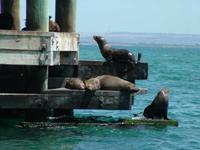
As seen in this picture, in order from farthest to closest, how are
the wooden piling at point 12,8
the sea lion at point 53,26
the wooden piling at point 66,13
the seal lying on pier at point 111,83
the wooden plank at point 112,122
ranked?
the wooden piling at point 12,8, the wooden piling at point 66,13, the sea lion at point 53,26, the wooden plank at point 112,122, the seal lying on pier at point 111,83

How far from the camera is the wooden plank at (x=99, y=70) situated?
19.2 metres

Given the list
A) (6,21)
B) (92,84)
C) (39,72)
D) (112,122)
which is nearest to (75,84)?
(92,84)

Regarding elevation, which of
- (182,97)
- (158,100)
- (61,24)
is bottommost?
(182,97)

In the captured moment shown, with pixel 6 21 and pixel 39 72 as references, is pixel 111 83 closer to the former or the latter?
pixel 39 72

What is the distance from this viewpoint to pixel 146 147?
1708 cm

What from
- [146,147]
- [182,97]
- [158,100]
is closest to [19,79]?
[146,147]

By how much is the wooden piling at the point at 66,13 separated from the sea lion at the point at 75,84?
1905 mm

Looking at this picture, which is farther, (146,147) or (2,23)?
(2,23)

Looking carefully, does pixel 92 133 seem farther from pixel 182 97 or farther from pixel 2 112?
pixel 182 97

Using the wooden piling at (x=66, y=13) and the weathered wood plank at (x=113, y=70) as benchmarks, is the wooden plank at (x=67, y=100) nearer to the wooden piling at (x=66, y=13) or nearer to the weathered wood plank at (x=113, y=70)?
the weathered wood plank at (x=113, y=70)

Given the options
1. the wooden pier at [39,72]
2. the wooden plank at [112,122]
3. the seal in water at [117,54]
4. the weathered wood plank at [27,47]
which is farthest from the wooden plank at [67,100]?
the seal in water at [117,54]

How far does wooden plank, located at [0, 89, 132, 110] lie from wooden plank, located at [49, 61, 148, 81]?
6.53ft

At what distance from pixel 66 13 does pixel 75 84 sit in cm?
238

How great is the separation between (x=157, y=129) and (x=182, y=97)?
14.7 metres
